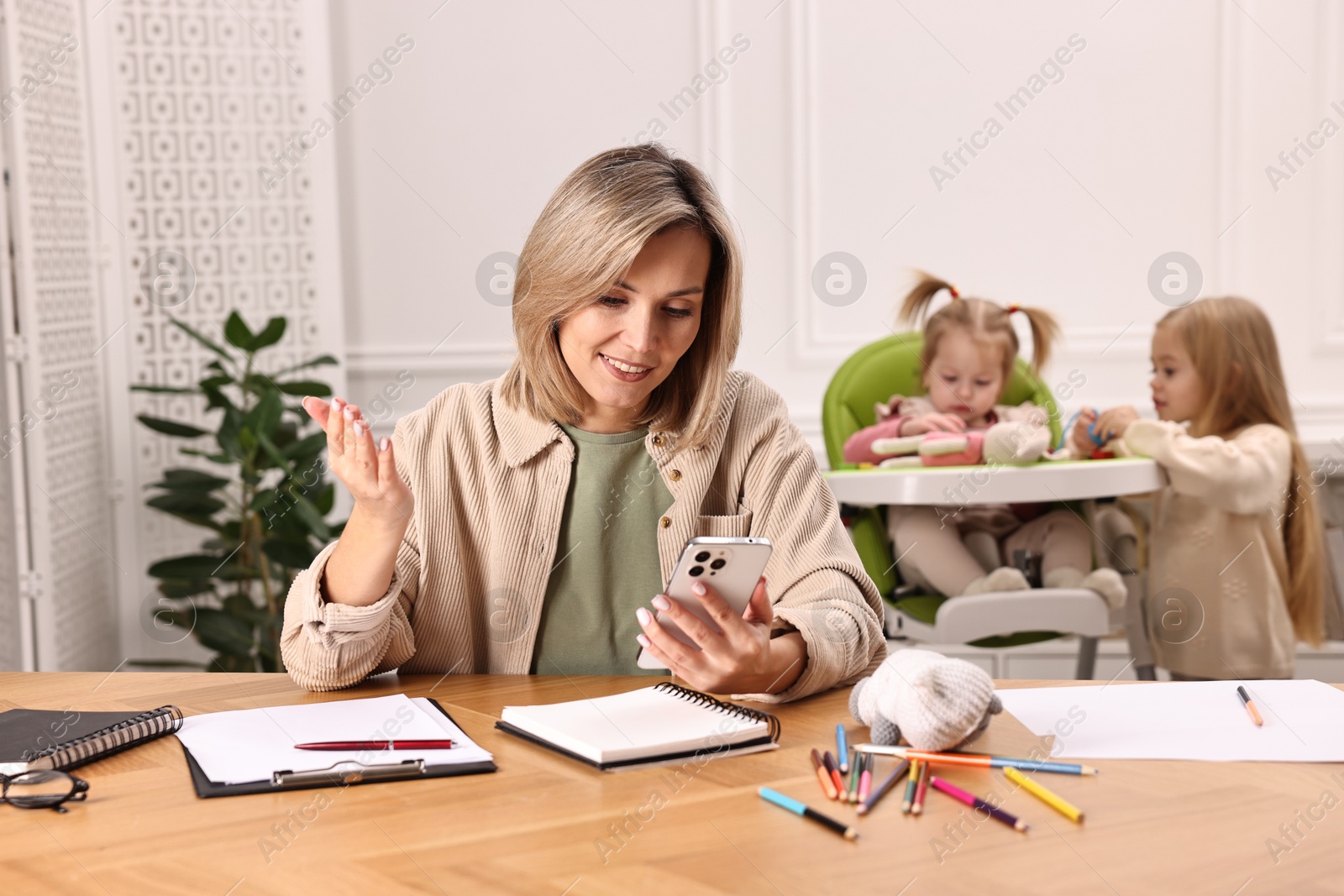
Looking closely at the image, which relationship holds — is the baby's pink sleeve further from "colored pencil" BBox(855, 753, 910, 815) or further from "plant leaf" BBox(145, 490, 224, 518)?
"colored pencil" BBox(855, 753, 910, 815)

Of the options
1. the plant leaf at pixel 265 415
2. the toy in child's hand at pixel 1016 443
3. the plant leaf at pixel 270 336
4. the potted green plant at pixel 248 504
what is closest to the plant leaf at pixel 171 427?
the potted green plant at pixel 248 504

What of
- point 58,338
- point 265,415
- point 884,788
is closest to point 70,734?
point 884,788

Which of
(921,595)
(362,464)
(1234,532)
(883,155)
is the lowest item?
(921,595)

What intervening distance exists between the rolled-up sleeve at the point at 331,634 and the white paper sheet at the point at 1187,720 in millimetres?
725

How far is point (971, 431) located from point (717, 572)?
172cm

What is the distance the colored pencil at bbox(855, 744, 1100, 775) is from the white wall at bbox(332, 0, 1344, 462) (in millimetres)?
2558

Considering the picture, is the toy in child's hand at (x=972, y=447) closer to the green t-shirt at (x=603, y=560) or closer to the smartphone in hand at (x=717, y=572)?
the green t-shirt at (x=603, y=560)

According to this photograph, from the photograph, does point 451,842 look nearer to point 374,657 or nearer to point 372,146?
point 374,657

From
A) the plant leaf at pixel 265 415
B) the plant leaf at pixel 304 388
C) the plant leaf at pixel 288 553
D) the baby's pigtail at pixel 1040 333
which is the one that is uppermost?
the baby's pigtail at pixel 1040 333

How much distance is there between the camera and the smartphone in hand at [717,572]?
1094 millimetres

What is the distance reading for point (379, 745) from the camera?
1.10 metres

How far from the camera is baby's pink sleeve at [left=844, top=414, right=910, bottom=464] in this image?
9.32 ft

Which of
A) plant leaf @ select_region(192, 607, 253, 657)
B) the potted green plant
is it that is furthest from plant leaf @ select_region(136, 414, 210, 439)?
plant leaf @ select_region(192, 607, 253, 657)

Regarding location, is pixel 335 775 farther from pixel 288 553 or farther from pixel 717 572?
pixel 288 553
